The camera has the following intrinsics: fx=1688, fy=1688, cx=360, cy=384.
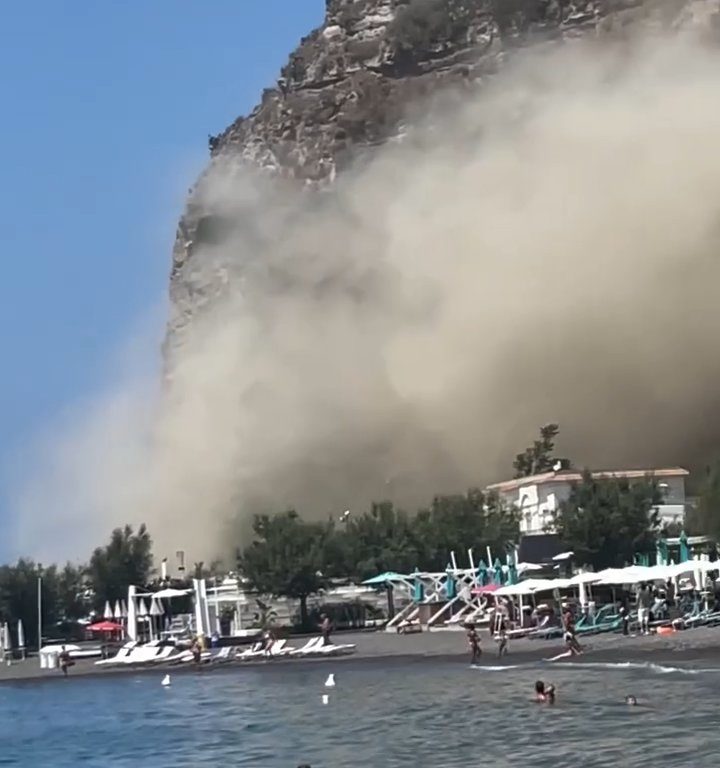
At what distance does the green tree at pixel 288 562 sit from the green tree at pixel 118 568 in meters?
13.9

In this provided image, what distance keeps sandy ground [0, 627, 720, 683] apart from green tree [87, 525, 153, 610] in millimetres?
17671

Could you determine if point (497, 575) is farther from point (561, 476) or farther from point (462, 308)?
point (462, 308)

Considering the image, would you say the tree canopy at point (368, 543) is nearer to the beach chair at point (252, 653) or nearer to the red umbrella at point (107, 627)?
the red umbrella at point (107, 627)

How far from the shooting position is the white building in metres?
85.9

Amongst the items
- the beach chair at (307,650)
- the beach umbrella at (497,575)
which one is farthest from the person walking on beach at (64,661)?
the beach umbrella at (497,575)

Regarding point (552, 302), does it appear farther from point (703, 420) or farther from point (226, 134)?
point (226, 134)

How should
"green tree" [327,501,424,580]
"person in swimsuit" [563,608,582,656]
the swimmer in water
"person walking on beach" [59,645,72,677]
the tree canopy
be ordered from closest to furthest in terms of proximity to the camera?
the swimmer in water < "person in swimsuit" [563,608,582,656] < "person walking on beach" [59,645,72,677] < the tree canopy < "green tree" [327,501,424,580]

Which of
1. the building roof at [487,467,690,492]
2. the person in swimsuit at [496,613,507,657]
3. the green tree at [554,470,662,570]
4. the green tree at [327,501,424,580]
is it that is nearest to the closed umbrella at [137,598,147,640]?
the green tree at [327,501,424,580]

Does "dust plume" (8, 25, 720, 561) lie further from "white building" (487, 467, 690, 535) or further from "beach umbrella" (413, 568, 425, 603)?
"beach umbrella" (413, 568, 425, 603)

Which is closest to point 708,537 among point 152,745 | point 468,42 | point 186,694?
point 186,694

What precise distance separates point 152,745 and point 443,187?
10198 cm

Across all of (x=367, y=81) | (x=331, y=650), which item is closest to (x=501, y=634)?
(x=331, y=650)

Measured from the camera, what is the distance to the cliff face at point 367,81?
452 feet

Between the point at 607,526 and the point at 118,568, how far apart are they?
30.7 metres
